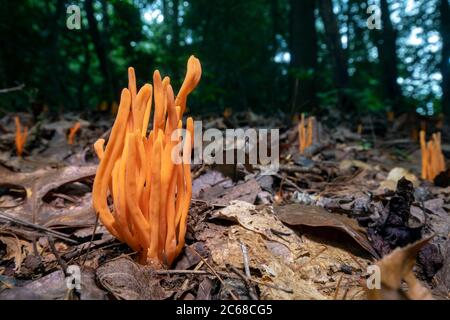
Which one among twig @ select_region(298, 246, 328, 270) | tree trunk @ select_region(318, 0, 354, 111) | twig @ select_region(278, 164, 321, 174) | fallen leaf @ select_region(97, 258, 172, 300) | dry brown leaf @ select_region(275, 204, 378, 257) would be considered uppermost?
tree trunk @ select_region(318, 0, 354, 111)

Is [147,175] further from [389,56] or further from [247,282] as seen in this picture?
[389,56]

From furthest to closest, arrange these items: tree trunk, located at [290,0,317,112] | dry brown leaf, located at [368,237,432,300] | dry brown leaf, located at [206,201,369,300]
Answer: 1. tree trunk, located at [290,0,317,112]
2. dry brown leaf, located at [206,201,369,300]
3. dry brown leaf, located at [368,237,432,300]

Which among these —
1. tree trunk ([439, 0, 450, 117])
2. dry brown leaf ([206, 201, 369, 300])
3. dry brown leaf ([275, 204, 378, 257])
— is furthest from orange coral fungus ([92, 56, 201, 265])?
tree trunk ([439, 0, 450, 117])

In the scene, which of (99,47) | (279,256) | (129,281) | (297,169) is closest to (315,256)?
(279,256)

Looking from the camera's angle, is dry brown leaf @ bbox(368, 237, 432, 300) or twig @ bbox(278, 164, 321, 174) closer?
dry brown leaf @ bbox(368, 237, 432, 300)

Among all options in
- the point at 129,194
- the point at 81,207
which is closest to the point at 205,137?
the point at 81,207

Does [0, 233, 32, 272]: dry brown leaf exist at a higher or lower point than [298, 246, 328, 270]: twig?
higher

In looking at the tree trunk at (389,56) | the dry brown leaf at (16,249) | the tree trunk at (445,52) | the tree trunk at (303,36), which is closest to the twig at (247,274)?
the dry brown leaf at (16,249)

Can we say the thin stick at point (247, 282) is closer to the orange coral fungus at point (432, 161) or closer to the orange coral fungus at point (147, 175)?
the orange coral fungus at point (147, 175)

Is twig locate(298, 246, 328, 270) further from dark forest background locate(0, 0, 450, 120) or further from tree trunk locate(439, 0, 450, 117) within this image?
tree trunk locate(439, 0, 450, 117)
